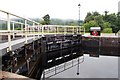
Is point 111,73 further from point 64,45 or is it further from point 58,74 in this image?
point 64,45

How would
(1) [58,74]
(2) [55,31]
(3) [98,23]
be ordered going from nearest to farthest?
(1) [58,74] < (2) [55,31] < (3) [98,23]

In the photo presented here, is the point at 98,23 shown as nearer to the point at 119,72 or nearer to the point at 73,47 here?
the point at 73,47

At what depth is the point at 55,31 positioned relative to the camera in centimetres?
1780

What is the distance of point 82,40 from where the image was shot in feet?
54.2

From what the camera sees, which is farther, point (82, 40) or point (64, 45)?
point (82, 40)

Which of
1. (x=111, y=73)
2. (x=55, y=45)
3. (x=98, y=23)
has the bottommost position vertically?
(x=111, y=73)

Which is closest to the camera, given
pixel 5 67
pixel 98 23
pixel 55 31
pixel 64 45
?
pixel 5 67

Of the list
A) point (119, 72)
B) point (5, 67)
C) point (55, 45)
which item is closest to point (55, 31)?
point (55, 45)

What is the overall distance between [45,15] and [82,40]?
120 ft

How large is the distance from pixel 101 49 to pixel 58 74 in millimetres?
9369

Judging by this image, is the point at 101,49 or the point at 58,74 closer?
the point at 58,74

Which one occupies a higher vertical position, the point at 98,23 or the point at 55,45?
the point at 98,23

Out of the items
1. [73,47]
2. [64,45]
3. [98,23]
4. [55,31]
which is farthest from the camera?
[98,23]

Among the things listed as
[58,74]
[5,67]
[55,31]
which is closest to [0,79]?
[5,67]
